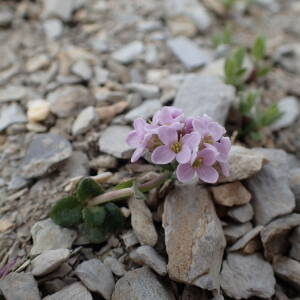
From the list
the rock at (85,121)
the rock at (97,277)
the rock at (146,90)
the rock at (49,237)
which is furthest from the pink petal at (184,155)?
the rock at (146,90)

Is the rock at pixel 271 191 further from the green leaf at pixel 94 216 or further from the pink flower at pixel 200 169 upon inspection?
the green leaf at pixel 94 216

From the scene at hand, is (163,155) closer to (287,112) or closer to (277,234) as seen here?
(277,234)

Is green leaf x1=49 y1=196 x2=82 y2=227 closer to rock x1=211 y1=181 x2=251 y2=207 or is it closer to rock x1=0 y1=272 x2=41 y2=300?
rock x1=0 y1=272 x2=41 y2=300

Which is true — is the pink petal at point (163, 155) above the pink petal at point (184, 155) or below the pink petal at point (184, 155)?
below

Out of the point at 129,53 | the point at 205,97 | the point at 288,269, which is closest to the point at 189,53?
the point at 129,53

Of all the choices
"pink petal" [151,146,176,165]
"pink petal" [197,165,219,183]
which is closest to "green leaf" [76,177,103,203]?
"pink petal" [151,146,176,165]
